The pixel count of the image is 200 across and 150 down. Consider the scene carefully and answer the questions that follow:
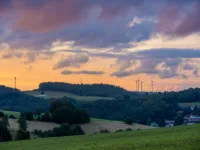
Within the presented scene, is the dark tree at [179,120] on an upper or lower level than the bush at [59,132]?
upper

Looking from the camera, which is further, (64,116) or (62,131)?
(64,116)

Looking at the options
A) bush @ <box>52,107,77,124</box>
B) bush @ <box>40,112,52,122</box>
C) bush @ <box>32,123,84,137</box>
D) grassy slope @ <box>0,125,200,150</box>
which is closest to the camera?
grassy slope @ <box>0,125,200,150</box>

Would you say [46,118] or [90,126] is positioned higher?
[46,118]

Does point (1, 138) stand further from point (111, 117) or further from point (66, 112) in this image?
point (111, 117)

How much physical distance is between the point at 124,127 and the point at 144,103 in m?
62.8

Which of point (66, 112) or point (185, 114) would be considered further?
point (185, 114)

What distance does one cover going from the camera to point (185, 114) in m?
175

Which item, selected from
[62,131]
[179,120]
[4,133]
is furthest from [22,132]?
[179,120]

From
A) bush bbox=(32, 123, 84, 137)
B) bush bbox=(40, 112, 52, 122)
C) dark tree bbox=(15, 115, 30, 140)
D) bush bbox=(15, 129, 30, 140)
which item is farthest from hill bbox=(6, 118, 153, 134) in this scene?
bush bbox=(40, 112, 52, 122)

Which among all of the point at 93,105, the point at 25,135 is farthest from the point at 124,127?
the point at 93,105

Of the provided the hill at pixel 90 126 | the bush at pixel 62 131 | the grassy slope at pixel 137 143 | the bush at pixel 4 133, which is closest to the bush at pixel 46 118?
the hill at pixel 90 126

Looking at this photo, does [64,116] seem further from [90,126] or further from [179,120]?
[179,120]

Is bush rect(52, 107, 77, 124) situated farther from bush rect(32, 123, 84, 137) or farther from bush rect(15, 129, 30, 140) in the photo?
bush rect(15, 129, 30, 140)

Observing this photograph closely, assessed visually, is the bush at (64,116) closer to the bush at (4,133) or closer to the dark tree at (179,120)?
the bush at (4,133)
